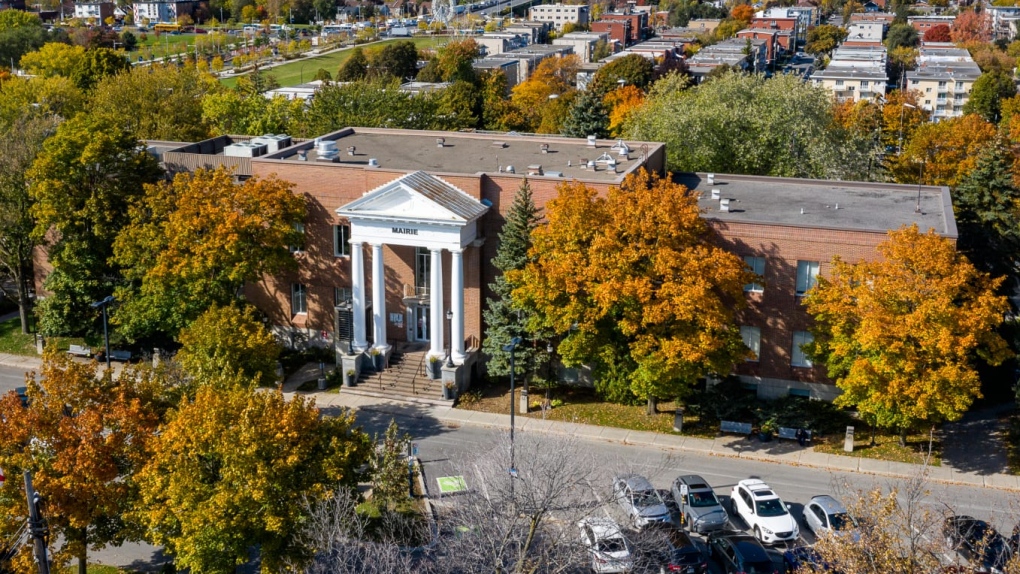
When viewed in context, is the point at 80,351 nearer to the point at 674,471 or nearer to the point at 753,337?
the point at 674,471

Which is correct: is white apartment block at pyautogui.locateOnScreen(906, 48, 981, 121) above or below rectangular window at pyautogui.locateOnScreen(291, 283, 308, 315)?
above

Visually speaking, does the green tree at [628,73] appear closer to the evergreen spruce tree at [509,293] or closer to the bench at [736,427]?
the evergreen spruce tree at [509,293]

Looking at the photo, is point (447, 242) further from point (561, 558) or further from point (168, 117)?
point (168, 117)

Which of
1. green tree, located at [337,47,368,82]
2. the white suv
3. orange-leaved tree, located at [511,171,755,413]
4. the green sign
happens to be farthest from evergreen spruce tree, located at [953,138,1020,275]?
green tree, located at [337,47,368,82]

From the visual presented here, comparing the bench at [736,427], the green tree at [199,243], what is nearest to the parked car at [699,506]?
the bench at [736,427]

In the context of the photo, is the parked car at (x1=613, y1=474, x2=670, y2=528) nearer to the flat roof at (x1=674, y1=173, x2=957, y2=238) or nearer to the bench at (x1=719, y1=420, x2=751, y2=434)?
the bench at (x1=719, y1=420, x2=751, y2=434)

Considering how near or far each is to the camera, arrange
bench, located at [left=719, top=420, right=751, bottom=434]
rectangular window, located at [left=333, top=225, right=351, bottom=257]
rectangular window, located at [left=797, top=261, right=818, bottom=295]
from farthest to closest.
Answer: rectangular window, located at [left=333, top=225, right=351, bottom=257] < rectangular window, located at [left=797, top=261, right=818, bottom=295] < bench, located at [left=719, top=420, right=751, bottom=434]
